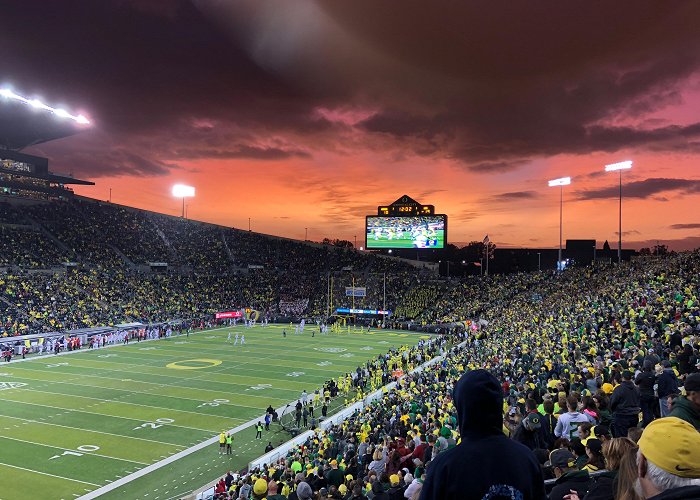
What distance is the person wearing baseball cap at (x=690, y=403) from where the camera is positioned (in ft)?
14.0

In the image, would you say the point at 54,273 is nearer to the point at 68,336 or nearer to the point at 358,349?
the point at 68,336

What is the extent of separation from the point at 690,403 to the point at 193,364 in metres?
33.6

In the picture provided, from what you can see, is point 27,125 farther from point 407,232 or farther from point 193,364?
point 407,232

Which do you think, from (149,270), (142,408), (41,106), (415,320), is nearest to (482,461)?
Answer: (142,408)

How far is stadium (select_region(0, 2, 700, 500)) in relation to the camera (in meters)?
4.50

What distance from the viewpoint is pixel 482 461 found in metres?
2.19

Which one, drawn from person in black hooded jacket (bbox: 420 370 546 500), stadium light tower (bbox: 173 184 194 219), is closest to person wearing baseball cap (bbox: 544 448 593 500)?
person in black hooded jacket (bbox: 420 370 546 500)

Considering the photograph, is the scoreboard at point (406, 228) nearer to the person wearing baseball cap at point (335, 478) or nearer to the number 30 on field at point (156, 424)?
the number 30 on field at point (156, 424)

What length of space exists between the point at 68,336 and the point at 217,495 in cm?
3117

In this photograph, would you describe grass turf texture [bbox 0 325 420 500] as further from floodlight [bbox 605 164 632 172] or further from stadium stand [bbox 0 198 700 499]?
floodlight [bbox 605 164 632 172]

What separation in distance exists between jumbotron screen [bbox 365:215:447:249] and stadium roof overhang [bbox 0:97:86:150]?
33.9 meters

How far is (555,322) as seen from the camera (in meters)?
26.6

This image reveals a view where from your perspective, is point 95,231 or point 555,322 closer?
point 555,322

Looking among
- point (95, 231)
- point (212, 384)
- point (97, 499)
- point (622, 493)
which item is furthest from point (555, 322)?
point (95, 231)
